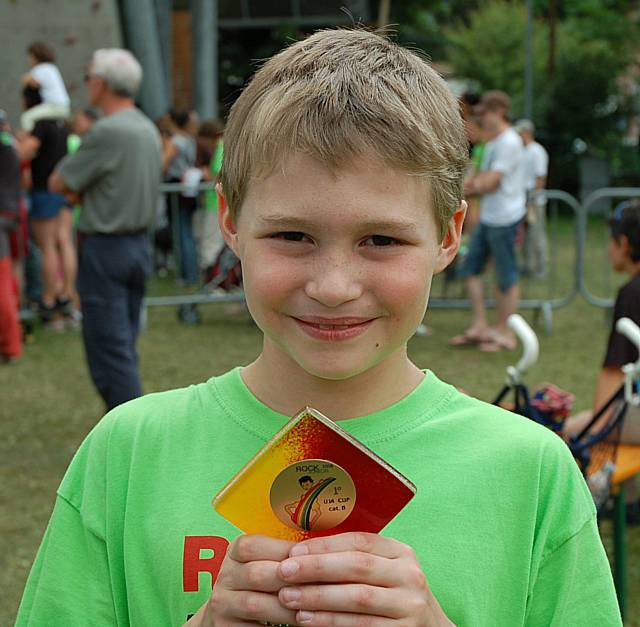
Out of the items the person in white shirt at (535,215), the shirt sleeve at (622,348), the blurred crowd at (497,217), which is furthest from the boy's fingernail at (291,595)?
the person in white shirt at (535,215)

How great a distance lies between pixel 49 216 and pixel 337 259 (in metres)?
8.41

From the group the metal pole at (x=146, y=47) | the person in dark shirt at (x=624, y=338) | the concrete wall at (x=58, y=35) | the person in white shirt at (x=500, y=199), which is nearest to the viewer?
the person in dark shirt at (x=624, y=338)

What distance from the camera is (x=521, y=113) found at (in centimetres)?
2552

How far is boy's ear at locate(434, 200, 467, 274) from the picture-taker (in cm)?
145

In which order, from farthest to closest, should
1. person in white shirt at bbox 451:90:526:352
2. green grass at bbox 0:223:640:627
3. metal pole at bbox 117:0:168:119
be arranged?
metal pole at bbox 117:0:168:119, person in white shirt at bbox 451:90:526:352, green grass at bbox 0:223:640:627

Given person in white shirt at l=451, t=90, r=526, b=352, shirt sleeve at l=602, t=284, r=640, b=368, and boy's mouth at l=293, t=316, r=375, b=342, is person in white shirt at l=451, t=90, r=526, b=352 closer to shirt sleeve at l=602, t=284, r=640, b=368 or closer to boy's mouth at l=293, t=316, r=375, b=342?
shirt sleeve at l=602, t=284, r=640, b=368

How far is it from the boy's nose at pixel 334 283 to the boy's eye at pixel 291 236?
0.14 feet

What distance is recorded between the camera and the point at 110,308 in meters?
5.47

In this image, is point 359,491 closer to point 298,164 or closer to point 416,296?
point 416,296

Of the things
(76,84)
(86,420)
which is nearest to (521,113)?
(76,84)

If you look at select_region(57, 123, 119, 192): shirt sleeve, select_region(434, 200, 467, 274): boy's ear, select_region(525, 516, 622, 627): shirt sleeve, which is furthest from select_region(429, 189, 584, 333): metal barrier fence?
select_region(525, 516, 622, 627): shirt sleeve

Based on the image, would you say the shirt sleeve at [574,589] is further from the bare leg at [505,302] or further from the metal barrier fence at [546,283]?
the metal barrier fence at [546,283]

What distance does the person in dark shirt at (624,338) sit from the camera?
450 centimetres

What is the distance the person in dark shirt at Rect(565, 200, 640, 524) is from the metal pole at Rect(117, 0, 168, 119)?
36.5 ft
